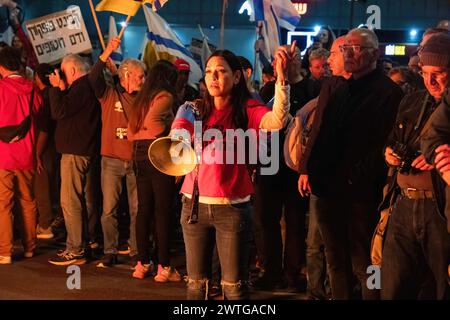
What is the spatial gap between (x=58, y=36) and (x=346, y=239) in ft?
20.0

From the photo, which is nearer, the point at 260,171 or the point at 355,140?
the point at 355,140

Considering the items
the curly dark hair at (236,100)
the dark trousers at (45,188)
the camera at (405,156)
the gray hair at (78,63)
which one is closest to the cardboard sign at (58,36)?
the dark trousers at (45,188)

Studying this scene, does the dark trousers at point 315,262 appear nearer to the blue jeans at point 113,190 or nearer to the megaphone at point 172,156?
the megaphone at point 172,156

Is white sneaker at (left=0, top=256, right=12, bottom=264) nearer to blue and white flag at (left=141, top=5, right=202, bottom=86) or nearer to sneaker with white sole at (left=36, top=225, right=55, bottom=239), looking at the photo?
sneaker with white sole at (left=36, top=225, right=55, bottom=239)

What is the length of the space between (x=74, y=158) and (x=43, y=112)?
0.98 m

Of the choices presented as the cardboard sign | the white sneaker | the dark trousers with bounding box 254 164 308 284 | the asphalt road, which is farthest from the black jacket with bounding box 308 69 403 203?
the cardboard sign

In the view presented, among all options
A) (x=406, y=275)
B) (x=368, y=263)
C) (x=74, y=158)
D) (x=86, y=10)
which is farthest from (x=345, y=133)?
(x=86, y=10)

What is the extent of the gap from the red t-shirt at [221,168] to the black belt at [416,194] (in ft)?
3.56

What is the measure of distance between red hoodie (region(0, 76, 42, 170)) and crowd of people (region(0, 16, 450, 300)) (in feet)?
0.05

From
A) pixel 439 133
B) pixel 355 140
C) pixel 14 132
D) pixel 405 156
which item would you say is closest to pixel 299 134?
pixel 355 140

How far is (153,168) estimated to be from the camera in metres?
7.62

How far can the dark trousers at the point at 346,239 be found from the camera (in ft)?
19.0

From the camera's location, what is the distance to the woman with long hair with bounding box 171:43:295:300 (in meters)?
5.16

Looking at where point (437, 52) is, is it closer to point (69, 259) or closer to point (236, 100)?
point (236, 100)
